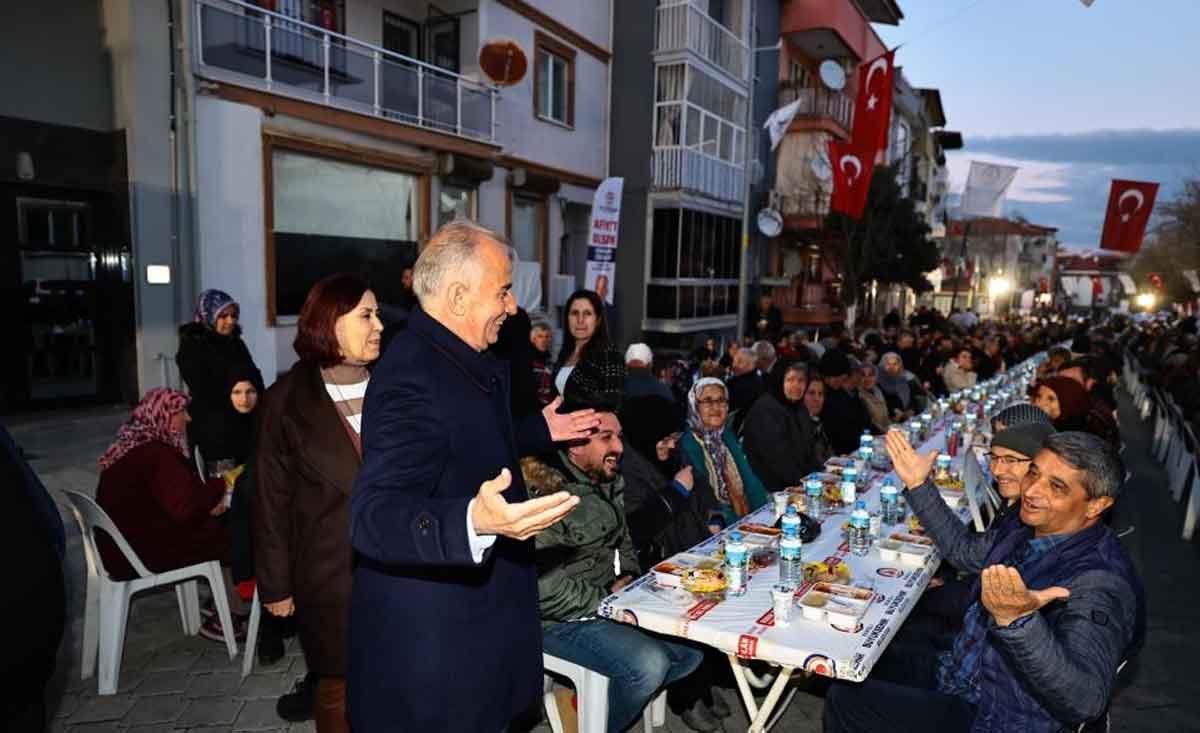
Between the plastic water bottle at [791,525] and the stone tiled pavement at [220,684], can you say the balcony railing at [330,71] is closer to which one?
the stone tiled pavement at [220,684]

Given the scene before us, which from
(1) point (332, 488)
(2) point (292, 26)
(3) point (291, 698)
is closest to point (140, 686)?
(3) point (291, 698)

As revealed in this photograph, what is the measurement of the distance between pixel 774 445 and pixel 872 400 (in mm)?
3268

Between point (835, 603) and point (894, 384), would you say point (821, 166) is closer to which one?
point (894, 384)

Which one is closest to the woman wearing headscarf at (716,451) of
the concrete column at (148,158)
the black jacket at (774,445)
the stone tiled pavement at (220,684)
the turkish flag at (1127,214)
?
the black jacket at (774,445)

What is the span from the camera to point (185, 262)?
29.5ft

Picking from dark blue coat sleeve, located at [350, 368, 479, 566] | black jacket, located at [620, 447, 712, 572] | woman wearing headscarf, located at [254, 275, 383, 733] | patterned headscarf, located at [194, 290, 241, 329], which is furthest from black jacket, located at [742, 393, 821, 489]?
patterned headscarf, located at [194, 290, 241, 329]

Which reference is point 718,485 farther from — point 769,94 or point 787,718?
point 769,94

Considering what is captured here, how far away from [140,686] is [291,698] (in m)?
0.91

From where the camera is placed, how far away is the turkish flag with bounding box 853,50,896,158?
514 inches

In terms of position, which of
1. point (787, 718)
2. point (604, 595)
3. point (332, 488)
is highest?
point (332, 488)

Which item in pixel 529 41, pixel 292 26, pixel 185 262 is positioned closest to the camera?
pixel 185 262

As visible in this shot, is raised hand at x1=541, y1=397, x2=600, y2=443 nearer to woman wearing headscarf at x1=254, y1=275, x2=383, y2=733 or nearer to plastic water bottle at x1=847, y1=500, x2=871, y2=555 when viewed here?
woman wearing headscarf at x1=254, y1=275, x2=383, y2=733

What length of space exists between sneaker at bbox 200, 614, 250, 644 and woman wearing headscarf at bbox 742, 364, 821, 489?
3.71 meters

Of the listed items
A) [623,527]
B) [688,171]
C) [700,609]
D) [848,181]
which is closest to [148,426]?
[623,527]
